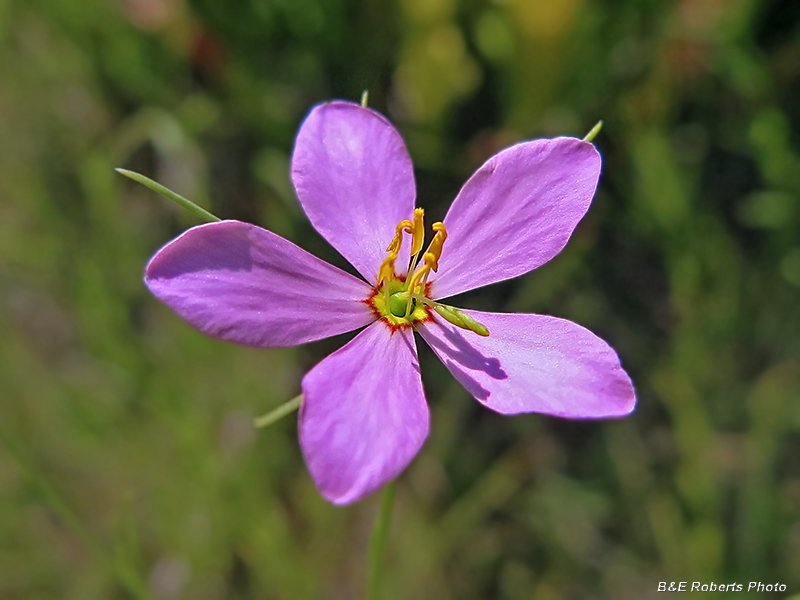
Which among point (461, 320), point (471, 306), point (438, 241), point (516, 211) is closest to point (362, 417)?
point (461, 320)

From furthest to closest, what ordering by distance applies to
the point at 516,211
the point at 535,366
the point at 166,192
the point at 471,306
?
the point at 471,306 → the point at 516,211 → the point at 535,366 → the point at 166,192

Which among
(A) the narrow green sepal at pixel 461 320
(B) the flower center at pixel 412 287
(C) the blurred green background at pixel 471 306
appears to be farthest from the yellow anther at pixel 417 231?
(C) the blurred green background at pixel 471 306

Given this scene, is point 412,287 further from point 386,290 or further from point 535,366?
point 535,366

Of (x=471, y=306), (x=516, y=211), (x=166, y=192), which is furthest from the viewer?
(x=471, y=306)

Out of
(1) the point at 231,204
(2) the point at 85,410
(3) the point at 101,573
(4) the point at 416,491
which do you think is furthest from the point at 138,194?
(4) the point at 416,491

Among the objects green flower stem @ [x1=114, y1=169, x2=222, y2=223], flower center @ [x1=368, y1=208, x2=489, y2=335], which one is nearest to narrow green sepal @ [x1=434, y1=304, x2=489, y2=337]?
flower center @ [x1=368, y1=208, x2=489, y2=335]

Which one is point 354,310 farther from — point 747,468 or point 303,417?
point 747,468

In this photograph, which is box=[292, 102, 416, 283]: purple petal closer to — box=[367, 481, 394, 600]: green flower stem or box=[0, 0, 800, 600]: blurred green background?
box=[367, 481, 394, 600]: green flower stem

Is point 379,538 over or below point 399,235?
below
